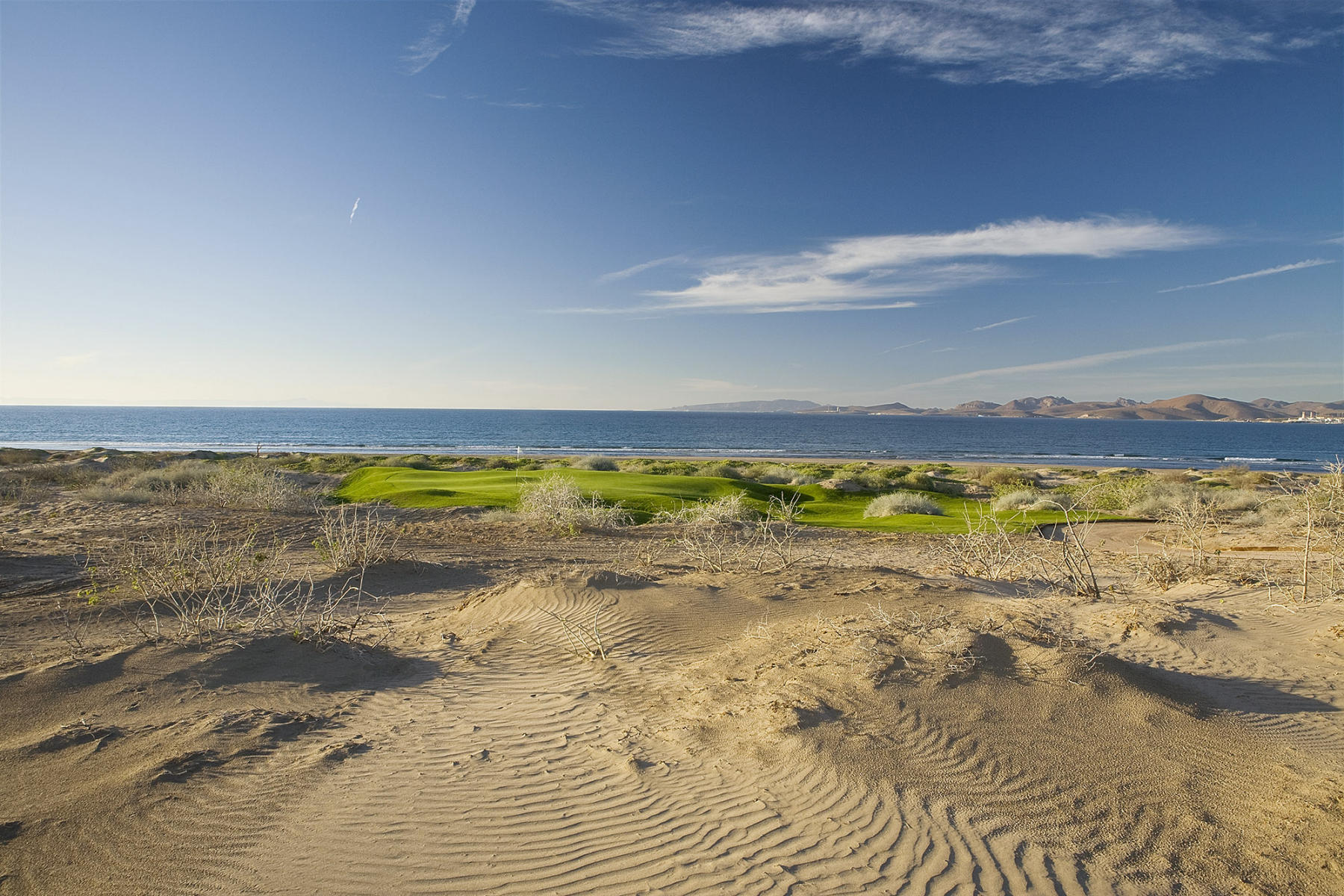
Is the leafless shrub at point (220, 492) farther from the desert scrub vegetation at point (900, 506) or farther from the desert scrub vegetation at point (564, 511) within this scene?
the desert scrub vegetation at point (900, 506)

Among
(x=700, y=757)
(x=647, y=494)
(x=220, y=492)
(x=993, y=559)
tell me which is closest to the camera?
(x=700, y=757)

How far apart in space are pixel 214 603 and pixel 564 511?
27.8ft

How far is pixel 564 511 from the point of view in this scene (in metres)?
15.9

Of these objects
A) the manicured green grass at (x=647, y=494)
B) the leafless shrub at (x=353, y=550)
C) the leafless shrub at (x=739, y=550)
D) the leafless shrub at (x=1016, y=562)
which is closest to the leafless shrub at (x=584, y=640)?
the leafless shrub at (x=739, y=550)

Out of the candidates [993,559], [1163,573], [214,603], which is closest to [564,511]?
[214,603]

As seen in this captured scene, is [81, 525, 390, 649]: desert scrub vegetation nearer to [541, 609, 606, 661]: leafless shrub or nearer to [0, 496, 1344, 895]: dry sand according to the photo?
[0, 496, 1344, 895]: dry sand

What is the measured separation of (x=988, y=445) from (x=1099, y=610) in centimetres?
7940

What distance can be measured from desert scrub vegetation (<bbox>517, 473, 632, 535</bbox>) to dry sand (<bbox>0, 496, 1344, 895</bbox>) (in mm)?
8296

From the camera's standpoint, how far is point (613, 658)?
6668 millimetres

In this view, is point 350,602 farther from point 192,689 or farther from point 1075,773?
point 1075,773

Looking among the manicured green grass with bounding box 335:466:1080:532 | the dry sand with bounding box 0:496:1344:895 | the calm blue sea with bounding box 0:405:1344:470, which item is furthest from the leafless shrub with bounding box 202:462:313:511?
the calm blue sea with bounding box 0:405:1344:470

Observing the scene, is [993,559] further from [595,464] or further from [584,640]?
[595,464]

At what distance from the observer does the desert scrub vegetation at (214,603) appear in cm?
621

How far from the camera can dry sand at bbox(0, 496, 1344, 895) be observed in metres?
3.30
